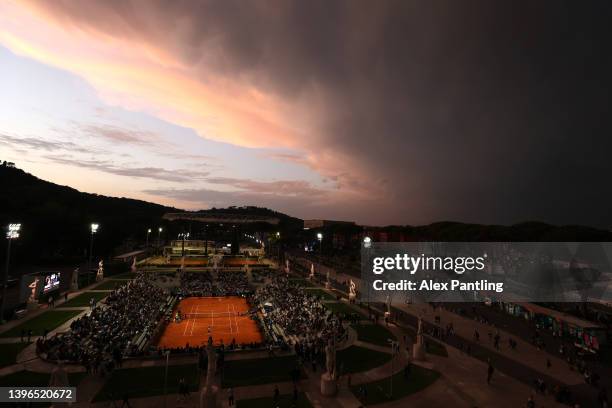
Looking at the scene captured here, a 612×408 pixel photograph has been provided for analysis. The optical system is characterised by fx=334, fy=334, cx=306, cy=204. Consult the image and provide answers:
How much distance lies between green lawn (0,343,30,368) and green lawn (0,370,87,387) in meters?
2.55

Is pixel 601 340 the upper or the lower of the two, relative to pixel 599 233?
lower

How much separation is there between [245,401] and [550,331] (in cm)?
3907

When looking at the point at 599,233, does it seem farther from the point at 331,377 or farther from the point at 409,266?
the point at 331,377

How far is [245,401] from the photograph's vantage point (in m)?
22.2

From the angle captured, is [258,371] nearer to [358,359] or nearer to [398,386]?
[358,359]

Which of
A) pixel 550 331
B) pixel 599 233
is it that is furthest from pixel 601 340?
pixel 599 233

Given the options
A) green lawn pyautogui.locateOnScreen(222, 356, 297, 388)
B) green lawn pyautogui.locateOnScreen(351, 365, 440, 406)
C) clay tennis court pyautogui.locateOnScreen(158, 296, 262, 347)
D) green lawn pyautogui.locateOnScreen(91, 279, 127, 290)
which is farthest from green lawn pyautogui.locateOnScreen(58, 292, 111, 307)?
green lawn pyautogui.locateOnScreen(351, 365, 440, 406)

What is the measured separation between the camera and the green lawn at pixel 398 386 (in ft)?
76.3

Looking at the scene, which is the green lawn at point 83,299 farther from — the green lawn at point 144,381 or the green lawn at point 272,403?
the green lawn at point 272,403

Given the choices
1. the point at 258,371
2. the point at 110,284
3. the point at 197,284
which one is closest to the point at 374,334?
the point at 258,371

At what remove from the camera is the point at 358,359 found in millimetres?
30250

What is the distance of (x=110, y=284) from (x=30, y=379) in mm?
38819

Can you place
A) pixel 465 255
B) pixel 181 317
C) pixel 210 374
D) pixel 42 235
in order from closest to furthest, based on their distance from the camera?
1. pixel 210 374
2. pixel 181 317
3. pixel 465 255
4. pixel 42 235

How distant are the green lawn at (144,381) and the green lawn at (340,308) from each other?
2447cm
